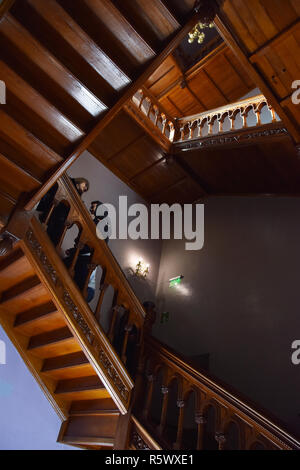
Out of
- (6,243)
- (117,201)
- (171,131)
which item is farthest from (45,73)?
(171,131)

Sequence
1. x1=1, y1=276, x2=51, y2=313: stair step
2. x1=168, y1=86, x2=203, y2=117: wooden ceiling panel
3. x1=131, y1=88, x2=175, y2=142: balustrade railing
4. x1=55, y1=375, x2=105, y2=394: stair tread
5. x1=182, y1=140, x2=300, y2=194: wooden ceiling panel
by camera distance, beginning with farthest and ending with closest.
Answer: x1=168, y1=86, x2=203, y2=117: wooden ceiling panel
x1=131, y1=88, x2=175, y2=142: balustrade railing
x1=182, y1=140, x2=300, y2=194: wooden ceiling panel
x1=55, y1=375, x2=105, y2=394: stair tread
x1=1, y1=276, x2=51, y2=313: stair step

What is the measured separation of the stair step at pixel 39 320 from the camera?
3.41 m

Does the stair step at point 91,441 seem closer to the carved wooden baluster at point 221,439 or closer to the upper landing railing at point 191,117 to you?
the carved wooden baluster at point 221,439

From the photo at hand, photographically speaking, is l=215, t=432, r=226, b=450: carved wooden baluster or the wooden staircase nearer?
l=215, t=432, r=226, b=450: carved wooden baluster

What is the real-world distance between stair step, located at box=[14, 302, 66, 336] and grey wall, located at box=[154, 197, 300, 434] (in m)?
2.78

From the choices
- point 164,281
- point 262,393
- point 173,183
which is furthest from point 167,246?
point 262,393

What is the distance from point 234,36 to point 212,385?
3216 mm

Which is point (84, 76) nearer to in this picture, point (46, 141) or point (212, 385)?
point (46, 141)

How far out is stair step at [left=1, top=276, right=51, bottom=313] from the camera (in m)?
3.33

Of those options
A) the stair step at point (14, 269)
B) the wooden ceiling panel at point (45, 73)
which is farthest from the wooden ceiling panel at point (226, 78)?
the stair step at point (14, 269)

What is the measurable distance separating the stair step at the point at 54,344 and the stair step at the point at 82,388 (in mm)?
376

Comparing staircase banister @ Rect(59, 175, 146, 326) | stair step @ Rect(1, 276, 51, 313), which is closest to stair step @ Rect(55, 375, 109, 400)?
staircase banister @ Rect(59, 175, 146, 326)

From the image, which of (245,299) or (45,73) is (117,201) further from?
(45,73)

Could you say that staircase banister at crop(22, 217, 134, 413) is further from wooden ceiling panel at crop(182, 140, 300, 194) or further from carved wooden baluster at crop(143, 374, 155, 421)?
wooden ceiling panel at crop(182, 140, 300, 194)
